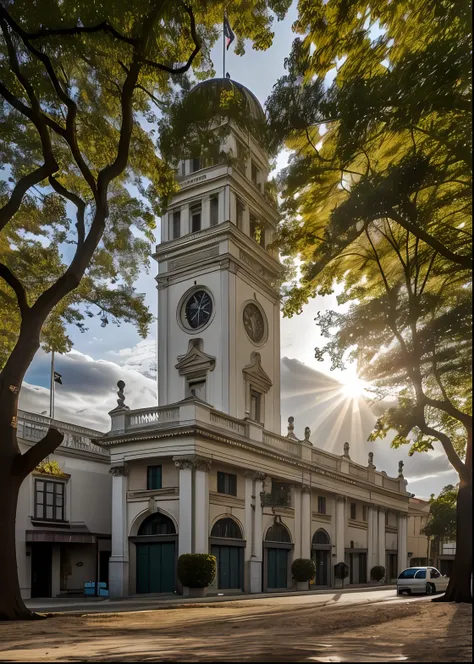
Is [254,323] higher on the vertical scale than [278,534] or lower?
higher

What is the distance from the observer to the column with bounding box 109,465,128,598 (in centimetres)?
3512

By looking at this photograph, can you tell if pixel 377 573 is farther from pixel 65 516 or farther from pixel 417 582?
pixel 65 516

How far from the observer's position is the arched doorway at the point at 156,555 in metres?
34.9

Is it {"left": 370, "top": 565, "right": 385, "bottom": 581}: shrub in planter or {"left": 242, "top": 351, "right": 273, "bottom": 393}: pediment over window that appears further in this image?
{"left": 370, "top": 565, "right": 385, "bottom": 581}: shrub in planter

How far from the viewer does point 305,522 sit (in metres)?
44.5

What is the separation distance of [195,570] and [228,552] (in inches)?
196

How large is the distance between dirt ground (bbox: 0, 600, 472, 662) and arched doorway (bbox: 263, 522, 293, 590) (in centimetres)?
2530

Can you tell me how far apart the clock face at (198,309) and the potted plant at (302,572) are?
15.3 meters

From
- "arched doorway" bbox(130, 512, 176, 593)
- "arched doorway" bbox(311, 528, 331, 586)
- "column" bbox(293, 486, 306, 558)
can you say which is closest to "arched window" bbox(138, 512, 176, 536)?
"arched doorway" bbox(130, 512, 176, 593)

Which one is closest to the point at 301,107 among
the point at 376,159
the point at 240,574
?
the point at 376,159

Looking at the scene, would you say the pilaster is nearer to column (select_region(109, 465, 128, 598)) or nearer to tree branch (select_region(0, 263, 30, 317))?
column (select_region(109, 465, 128, 598))

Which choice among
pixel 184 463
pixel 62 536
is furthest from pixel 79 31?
pixel 62 536

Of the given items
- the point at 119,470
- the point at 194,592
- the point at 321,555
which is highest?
the point at 119,470

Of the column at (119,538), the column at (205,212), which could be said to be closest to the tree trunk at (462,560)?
the column at (119,538)
